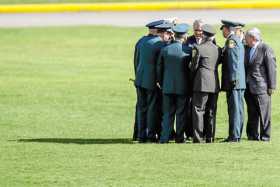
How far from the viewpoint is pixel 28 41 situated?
98.6 ft

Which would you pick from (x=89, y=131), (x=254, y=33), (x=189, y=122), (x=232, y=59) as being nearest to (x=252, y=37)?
(x=254, y=33)

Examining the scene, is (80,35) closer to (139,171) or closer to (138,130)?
(138,130)

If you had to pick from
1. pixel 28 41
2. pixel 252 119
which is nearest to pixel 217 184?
pixel 252 119

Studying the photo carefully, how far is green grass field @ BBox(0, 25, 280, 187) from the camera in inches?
560

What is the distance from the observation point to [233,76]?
16.8 m

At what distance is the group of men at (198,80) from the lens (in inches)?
661

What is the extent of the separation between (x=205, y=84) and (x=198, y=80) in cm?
12

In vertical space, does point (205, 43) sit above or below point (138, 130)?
above

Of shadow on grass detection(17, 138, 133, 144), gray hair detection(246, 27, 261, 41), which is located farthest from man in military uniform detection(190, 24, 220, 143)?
shadow on grass detection(17, 138, 133, 144)

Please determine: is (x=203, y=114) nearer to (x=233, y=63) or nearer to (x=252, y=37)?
(x=233, y=63)

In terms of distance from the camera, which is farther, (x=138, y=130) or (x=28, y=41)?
(x=28, y=41)

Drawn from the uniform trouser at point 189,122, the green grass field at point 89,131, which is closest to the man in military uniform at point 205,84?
the uniform trouser at point 189,122

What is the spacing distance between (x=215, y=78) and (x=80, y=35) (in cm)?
1447

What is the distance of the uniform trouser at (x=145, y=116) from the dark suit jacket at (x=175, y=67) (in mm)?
505
